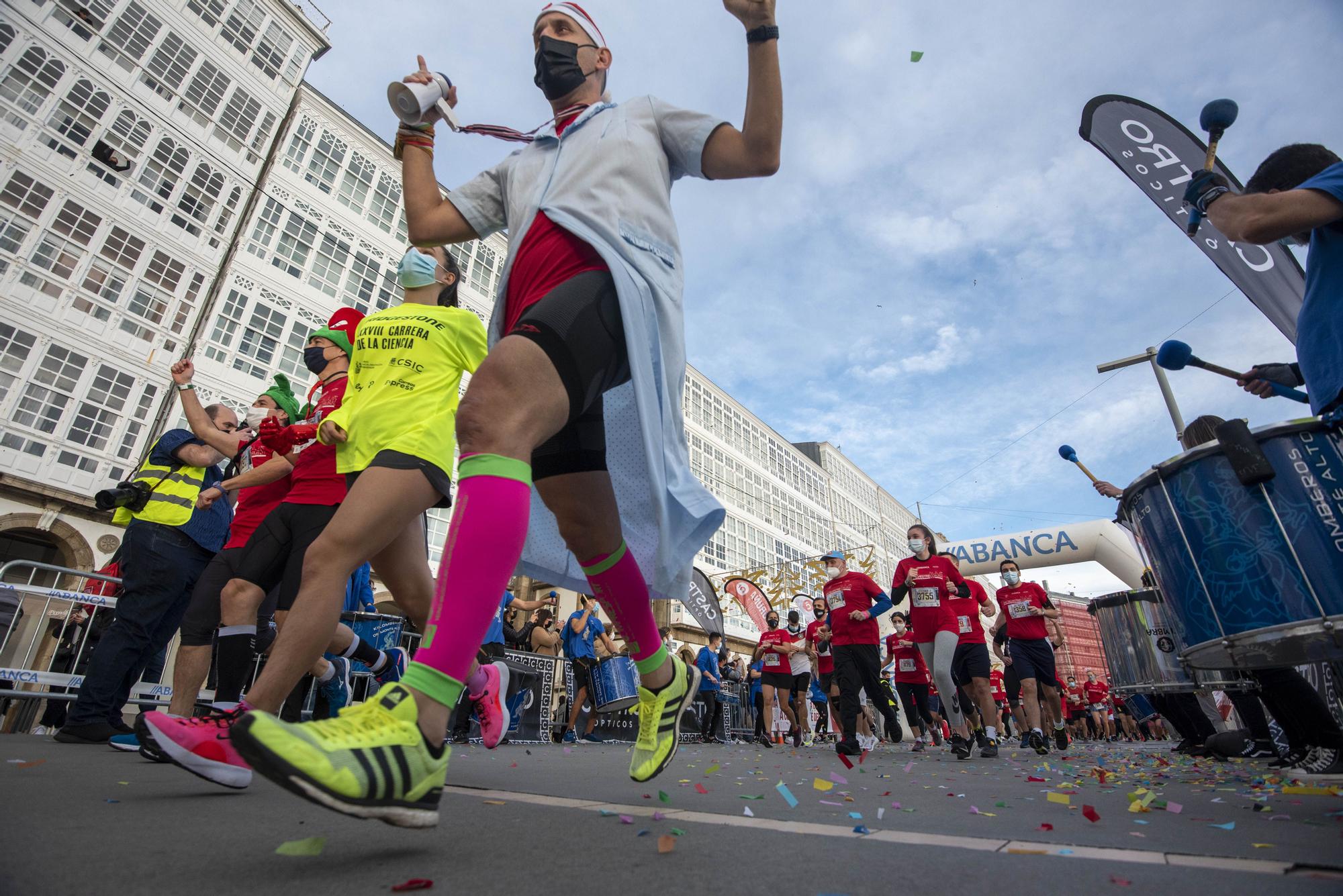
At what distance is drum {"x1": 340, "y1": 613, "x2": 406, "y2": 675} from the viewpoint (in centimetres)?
537

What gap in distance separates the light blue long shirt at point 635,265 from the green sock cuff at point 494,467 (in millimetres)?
354

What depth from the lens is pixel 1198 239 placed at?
483cm

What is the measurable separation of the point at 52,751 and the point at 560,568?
2486 mm

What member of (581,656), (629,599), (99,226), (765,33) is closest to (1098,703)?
(581,656)

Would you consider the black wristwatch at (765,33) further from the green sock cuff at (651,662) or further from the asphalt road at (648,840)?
the asphalt road at (648,840)

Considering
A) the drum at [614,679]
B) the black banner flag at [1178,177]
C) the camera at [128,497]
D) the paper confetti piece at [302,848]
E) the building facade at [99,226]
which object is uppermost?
the building facade at [99,226]

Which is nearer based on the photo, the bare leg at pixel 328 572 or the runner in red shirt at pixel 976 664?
the bare leg at pixel 328 572

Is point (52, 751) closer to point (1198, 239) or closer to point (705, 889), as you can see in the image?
point (705, 889)

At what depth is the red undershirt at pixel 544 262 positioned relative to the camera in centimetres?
162

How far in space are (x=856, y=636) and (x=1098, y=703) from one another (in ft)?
62.6

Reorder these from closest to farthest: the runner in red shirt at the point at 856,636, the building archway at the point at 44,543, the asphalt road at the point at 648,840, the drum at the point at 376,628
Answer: the asphalt road at the point at 648,840 < the drum at the point at 376,628 < the runner in red shirt at the point at 856,636 < the building archway at the point at 44,543

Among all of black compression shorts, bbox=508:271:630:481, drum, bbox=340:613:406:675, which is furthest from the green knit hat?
black compression shorts, bbox=508:271:630:481

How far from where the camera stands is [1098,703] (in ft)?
67.8

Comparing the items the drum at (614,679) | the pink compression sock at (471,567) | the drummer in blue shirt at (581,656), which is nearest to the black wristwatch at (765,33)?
the pink compression sock at (471,567)
